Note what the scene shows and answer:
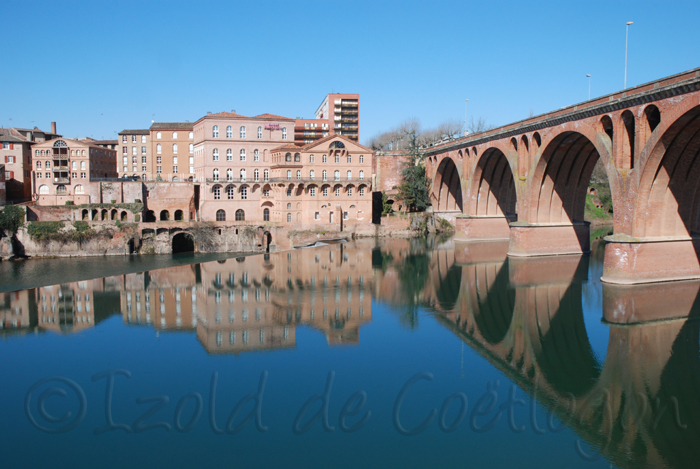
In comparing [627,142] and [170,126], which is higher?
[170,126]

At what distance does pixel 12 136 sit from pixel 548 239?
206 feet

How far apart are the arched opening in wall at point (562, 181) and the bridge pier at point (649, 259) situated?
1112 centimetres

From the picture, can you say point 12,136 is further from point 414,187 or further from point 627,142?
point 627,142

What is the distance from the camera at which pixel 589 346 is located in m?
22.4

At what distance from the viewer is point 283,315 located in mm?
27547

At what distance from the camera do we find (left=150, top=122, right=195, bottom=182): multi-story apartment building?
72.5 m

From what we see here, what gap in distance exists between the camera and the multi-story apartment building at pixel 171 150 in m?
72.5

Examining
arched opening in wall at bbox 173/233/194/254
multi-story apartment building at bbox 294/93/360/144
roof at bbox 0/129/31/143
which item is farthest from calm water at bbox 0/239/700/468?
multi-story apartment building at bbox 294/93/360/144

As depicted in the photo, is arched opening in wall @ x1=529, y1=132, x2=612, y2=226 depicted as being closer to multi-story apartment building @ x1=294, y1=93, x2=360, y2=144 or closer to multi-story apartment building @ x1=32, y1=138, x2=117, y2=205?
multi-story apartment building @ x1=32, y1=138, x2=117, y2=205

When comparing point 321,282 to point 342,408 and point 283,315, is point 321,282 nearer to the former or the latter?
point 283,315

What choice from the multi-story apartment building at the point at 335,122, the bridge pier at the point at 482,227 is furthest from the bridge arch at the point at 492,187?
the multi-story apartment building at the point at 335,122

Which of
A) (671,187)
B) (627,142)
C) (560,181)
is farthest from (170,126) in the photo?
(671,187)

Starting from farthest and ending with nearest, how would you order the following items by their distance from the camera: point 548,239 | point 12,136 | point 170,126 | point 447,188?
point 170,126 < point 12,136 < point 447,188 < point 548,239

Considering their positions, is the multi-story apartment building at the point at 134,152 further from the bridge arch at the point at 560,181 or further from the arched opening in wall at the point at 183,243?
the bridge arch at the point at 560,181
